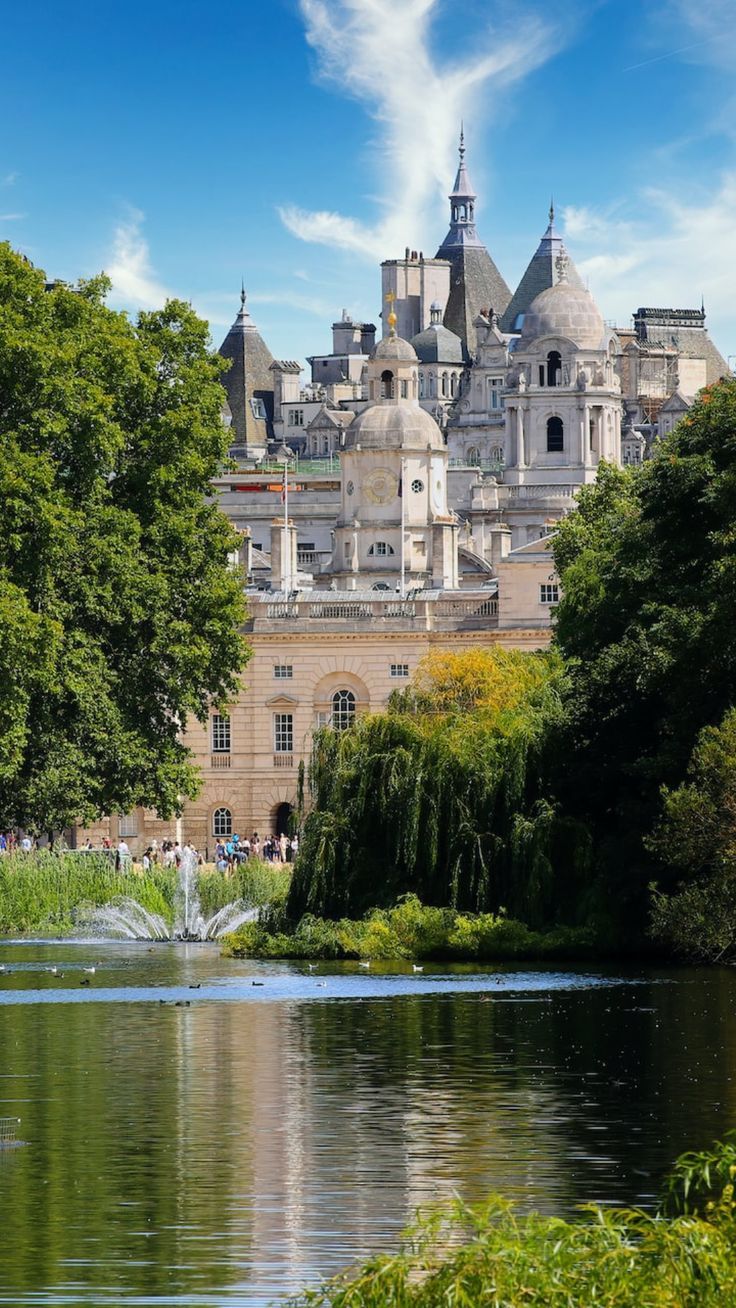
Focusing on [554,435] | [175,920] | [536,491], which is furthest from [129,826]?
[554,435]

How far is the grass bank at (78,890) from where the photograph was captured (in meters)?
57.8

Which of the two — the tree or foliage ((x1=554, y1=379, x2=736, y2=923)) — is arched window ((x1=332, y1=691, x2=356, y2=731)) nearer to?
the tree

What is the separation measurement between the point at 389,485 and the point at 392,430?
262 cm

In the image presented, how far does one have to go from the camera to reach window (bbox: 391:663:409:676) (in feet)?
324

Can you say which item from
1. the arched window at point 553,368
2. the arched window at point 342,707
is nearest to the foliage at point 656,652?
the arched window at point 342,707

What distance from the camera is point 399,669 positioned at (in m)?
98.9

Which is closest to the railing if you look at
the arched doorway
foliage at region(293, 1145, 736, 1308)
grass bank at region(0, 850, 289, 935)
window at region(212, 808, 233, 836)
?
the arched doorway

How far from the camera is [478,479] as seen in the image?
562 feet

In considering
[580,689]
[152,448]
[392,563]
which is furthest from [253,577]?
[580,689]

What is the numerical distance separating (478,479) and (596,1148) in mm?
148489

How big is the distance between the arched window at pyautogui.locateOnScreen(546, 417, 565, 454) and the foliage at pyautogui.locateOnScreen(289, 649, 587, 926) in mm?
115676

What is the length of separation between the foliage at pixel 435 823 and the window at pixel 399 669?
48374mm

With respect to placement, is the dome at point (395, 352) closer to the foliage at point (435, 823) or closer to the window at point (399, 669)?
the window at point (399, 669)

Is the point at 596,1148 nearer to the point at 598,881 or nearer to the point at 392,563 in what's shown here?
the point at 598,881
